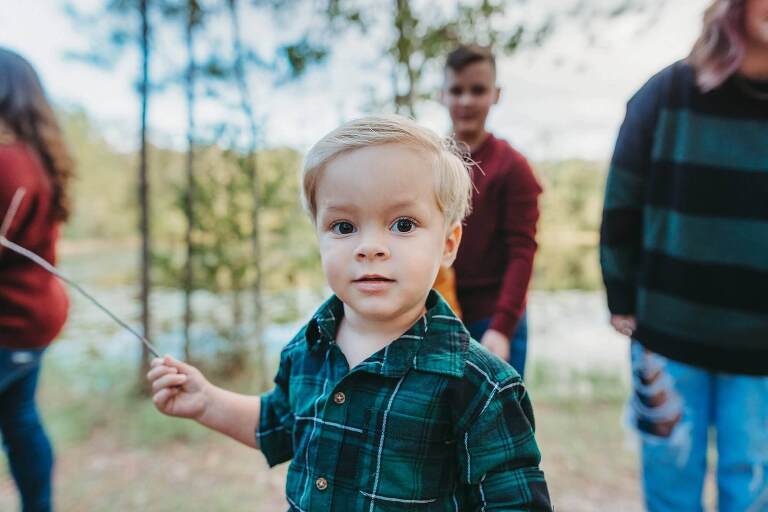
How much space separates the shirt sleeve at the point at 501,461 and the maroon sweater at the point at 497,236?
0.87 metres

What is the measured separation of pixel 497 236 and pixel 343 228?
106 centimetres

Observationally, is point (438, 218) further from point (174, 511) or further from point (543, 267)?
point (543, 267)

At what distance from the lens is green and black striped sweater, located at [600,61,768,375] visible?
1444mm

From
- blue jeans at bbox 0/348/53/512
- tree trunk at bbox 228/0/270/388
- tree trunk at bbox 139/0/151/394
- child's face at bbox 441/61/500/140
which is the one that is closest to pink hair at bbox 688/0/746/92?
child's face at bbox 441/61/500/140

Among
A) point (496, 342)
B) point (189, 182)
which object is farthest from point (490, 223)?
point (189, 182)

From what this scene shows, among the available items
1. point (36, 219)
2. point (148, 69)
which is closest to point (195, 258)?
point (148, 69)

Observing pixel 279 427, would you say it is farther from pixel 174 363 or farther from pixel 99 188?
pixel 99 188

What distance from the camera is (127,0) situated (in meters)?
3.71

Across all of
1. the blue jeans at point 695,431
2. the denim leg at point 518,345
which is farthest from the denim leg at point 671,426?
the denim leg at point 518,345

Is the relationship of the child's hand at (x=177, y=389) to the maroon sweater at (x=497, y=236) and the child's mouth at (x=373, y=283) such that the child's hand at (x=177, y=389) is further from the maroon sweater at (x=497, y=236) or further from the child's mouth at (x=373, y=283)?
Answer: the maroon sweater at (x=497, y=236)

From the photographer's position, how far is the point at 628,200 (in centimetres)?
164

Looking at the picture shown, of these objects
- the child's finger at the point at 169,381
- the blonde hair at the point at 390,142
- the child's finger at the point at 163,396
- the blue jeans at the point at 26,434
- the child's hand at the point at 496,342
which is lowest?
the blue jeans at the point at 26,434

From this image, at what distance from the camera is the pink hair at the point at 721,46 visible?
1.44 metres

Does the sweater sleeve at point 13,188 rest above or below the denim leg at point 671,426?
above
